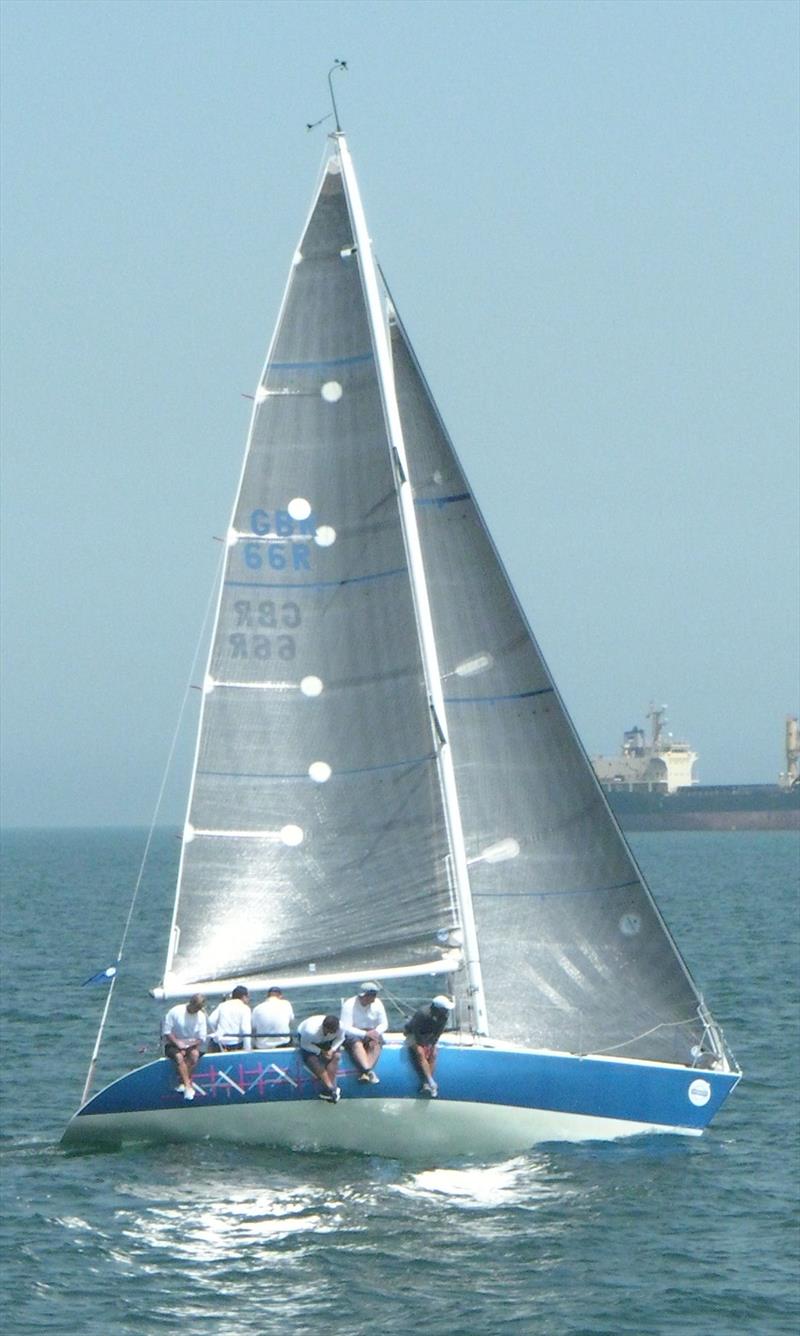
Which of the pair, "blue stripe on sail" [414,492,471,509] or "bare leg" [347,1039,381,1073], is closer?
"bare leg" [347,1039,381,1073]

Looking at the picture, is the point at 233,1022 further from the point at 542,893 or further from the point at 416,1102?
the point at 542,893

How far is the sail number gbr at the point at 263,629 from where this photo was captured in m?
19.2

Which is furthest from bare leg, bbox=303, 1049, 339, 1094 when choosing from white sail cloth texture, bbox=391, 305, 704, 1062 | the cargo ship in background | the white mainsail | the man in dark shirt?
the cargo ship in background

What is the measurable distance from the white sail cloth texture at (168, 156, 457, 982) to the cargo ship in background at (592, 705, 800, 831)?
113 m

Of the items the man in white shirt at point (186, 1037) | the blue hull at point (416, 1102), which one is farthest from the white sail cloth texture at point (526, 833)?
the man in white shirt at point (186, 1037)

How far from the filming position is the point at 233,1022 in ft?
61.3

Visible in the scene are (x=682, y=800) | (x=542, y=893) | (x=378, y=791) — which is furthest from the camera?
(x=682, y=800)

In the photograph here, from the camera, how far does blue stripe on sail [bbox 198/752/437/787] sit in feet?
62.5

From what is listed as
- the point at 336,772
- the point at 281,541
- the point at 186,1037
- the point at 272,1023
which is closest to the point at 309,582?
the point at 281,541

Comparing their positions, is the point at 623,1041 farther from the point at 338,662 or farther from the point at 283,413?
the point at 283,413

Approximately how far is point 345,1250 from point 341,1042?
2487 millimetres

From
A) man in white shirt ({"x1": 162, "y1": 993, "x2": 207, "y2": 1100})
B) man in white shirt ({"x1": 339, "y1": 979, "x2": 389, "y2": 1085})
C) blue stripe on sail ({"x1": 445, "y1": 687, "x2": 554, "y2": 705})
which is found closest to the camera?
man in white shirt ({"x1": 339, "y1": 979, "x2": 389, "y2": 1085})

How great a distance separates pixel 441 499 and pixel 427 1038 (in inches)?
198

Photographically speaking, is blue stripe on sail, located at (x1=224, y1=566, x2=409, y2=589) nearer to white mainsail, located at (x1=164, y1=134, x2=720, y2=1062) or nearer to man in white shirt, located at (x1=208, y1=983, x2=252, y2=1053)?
white mainsail, located at (x1=164, y1=134, x2=720, y2=1062)
